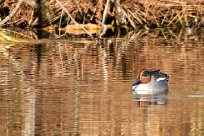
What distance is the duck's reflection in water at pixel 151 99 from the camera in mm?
13789

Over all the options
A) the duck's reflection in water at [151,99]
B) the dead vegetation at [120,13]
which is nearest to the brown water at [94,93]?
the duck's reflection in water at [151,99]

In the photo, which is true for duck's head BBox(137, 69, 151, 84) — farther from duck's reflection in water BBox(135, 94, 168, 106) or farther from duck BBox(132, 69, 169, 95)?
duck's reflection in water BBox(135, 94, 168, 106)

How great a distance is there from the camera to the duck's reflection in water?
13789 mm

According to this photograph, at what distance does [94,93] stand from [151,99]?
97 centimetres

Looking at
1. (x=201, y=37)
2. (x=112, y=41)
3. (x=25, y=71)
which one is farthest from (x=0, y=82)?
(x=201, y=37)

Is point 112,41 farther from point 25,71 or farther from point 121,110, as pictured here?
point 121,110

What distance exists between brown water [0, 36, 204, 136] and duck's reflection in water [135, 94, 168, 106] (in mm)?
36

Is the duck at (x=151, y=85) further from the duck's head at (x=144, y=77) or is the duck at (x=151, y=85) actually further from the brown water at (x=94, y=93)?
the brown water at (x=94, y=93)

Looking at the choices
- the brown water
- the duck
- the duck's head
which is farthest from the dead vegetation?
the duck

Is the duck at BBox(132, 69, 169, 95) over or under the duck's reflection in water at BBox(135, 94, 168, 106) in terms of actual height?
over

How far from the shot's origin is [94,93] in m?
14.6

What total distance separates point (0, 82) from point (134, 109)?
12.0 ft

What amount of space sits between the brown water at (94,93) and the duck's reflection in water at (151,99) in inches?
1.4

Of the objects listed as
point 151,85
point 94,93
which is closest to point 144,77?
point 151,85
